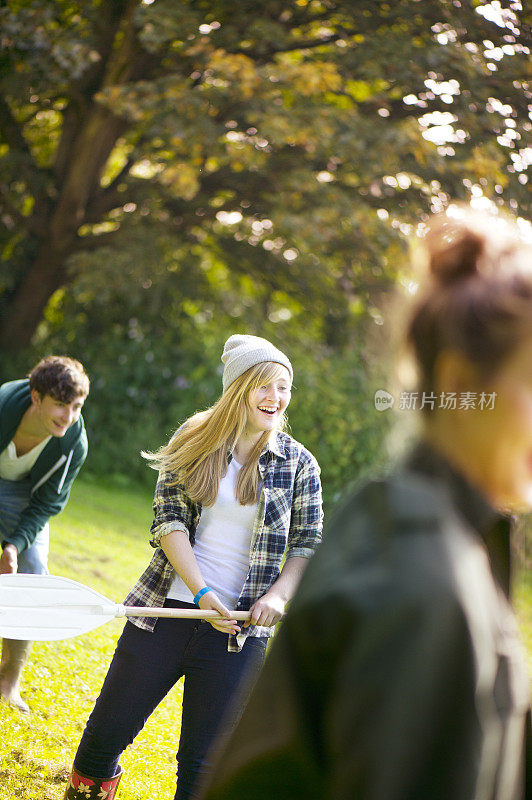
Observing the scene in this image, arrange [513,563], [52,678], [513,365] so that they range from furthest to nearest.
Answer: [52,678] < [513,563] < [513,365]

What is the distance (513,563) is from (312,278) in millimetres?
10169

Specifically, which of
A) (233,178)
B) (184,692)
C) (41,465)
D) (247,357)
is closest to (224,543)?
(184,692)

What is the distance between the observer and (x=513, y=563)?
119 centimetres

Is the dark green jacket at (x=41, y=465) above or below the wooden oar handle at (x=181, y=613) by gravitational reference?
below

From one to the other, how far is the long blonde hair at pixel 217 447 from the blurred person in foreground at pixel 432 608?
175 cm

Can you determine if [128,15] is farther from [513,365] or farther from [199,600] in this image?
[513,365]

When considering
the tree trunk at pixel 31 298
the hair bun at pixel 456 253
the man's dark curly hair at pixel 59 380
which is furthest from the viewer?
the tree trunk at pixel 31 298

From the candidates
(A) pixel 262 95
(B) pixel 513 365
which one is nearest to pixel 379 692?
(B) pixel 513 365


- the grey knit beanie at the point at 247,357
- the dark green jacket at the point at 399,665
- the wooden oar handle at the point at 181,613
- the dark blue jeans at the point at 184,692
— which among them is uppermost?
the dark green jacket at the point at 399,665

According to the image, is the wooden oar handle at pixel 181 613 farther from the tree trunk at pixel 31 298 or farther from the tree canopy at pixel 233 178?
the tree trunk at pixel 31 298

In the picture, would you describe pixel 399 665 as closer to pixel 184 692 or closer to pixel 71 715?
pixel 184 692

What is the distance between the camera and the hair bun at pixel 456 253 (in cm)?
110

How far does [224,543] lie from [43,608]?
0.83 m

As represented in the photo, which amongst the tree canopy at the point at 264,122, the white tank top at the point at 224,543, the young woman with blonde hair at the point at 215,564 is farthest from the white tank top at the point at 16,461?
the tree canopy at the point at 264,122
